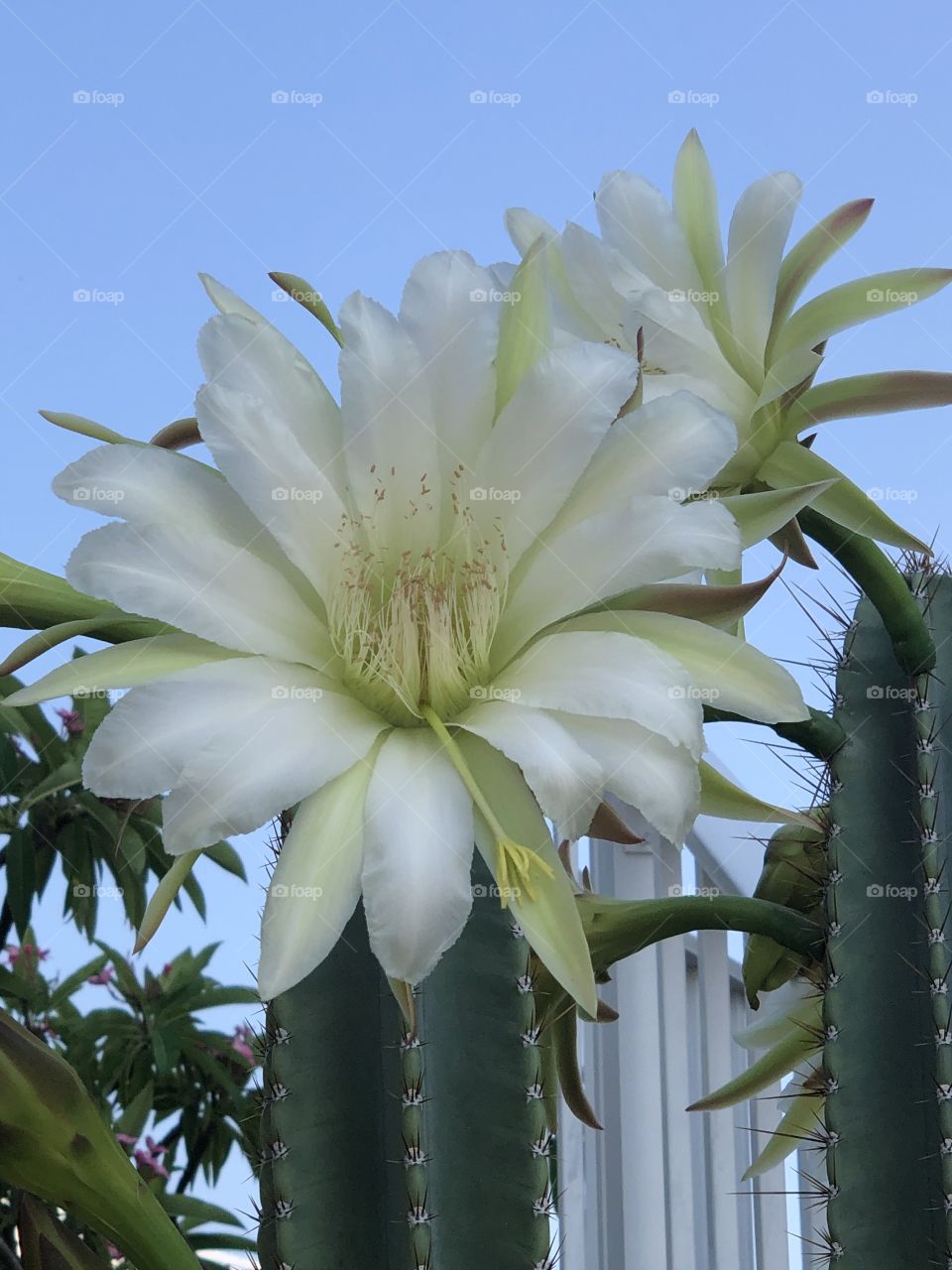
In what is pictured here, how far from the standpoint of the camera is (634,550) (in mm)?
502

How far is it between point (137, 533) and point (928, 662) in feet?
1.32

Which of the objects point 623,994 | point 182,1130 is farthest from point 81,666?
point 182,1130

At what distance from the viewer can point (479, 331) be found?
548 millimetres

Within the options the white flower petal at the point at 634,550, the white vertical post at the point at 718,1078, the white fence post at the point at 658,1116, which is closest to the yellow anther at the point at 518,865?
the white flower petal at the point at 634,550

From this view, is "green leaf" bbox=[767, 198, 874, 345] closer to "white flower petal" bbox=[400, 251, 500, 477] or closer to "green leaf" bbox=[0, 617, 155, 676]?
"white flower petal" bbox=[400, 251, 500, 477]

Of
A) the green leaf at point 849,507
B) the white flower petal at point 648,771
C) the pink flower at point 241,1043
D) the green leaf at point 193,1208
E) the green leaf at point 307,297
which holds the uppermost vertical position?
the green leaf at point 307,297

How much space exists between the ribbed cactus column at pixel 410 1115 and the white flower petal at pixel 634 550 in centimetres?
12

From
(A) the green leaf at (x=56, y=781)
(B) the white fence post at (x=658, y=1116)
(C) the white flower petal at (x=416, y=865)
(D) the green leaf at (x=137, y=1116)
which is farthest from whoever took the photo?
(D) the green leaf at (x=137, y=1116)

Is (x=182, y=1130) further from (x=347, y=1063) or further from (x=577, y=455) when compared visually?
(x=577, y=455)

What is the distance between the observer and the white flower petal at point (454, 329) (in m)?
0.55

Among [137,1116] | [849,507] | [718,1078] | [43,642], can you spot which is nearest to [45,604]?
[43,642]

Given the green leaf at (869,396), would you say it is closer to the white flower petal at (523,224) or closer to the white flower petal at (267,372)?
the white flower petal at (523,224)

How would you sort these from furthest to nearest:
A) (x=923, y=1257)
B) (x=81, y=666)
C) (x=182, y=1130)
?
(x=182, y=1130)
(x=923, y=1257)
(x=81, y=666)

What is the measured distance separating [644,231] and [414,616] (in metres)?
0.30
